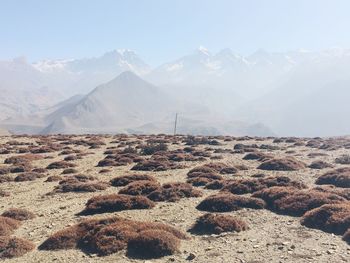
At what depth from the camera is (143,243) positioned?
14.8 m

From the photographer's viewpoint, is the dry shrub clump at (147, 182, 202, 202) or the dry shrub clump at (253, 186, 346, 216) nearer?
the dry shrub clump at (253, 186, 346, 216)

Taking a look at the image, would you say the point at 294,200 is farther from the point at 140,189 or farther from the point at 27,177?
the point at 27,177

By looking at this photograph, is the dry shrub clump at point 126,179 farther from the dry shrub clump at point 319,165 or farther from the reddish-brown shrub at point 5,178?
the dry shrub clump at point 319,165

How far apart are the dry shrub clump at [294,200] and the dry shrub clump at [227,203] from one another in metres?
0.73

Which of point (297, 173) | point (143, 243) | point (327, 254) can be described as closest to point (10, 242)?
point (143, 243)

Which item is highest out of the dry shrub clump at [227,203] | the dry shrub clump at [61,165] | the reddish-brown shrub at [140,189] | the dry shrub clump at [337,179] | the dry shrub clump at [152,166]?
the dry shrub clump at [337,179]

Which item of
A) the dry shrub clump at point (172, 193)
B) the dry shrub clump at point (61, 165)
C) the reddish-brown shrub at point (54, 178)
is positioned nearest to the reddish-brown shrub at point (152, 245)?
the dry shrub clump at point (172, 193)

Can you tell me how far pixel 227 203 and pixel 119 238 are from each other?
659 cm

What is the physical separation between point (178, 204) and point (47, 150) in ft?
102

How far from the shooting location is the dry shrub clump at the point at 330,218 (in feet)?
54.7

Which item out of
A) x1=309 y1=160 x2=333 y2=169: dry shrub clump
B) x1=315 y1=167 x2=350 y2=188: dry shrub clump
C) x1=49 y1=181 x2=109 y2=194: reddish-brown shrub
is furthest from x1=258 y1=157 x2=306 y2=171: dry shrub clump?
x1=49 y1=181 x2=109 y2=194: reddish-brown shrub

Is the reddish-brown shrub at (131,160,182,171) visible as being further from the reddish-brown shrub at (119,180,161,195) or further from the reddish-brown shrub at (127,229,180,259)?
the reddish-brown shrub at (127,229,180,259)

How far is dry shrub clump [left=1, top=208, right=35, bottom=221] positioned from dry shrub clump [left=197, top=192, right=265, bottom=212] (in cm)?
765

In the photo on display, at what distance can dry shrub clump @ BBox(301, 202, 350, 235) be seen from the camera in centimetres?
1667
